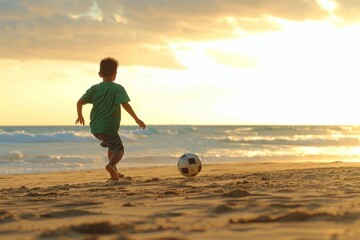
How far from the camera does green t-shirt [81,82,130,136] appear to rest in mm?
7180

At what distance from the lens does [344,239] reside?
266cm

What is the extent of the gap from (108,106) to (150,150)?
50.1 ft

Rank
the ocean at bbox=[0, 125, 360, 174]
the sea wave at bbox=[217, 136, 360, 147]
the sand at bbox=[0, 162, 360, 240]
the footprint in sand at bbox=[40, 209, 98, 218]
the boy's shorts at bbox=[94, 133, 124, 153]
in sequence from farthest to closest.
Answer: the sea wave at bbox=[217, 136, 360, 147]
the ocean at bbox=[0, 125, 360, 174]
the boy's shorts at bbox=[94, 133, 124, 153]
the footprint in sand at bbox=[40, 209, 98, 218]
the sand at bbox=[0, 162, 360, 240]

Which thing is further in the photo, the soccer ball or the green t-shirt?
the soccer ball

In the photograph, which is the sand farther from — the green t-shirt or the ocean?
the ocean

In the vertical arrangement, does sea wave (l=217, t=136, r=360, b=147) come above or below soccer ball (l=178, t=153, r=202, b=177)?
below

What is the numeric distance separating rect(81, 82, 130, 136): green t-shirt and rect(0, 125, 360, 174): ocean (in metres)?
5.55

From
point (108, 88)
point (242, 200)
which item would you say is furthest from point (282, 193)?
point (108, 88)

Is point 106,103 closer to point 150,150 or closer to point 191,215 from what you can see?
point 191,215

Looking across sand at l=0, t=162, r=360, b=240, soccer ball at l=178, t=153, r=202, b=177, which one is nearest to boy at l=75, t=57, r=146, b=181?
soccer ball at l=178, t=153, r=202, b=177

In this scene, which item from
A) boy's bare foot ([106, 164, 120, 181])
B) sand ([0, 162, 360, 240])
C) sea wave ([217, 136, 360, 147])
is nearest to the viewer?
sand ([0, 162, 360, 240])

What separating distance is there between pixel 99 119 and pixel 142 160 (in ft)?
28.8

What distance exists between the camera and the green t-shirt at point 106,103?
7180 millimetres

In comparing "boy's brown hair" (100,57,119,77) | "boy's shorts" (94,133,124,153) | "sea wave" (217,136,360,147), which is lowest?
"sea wave" (217,136,360,147)
